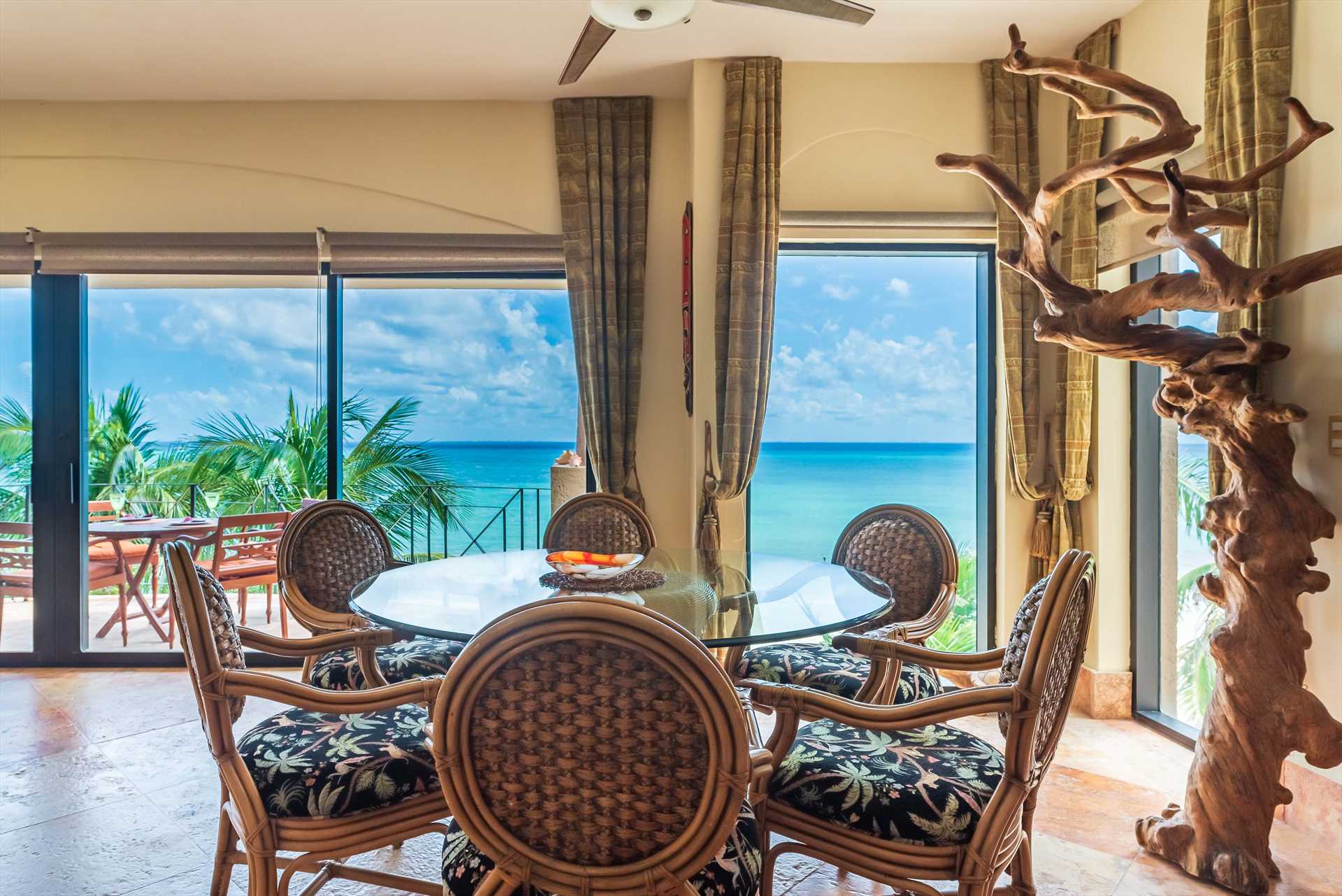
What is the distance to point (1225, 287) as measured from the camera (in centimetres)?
200

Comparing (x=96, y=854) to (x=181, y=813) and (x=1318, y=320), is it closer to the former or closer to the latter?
(x=181, y=813)

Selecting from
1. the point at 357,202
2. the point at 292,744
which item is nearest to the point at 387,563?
the point at 292,744

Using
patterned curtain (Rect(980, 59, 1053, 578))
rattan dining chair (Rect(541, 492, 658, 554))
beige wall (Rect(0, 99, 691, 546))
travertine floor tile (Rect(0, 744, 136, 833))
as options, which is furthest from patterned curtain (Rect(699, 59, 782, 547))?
travertine floor tile (Rect(0, 744, 136, 833))

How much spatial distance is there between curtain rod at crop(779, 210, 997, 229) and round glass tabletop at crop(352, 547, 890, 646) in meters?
1.71

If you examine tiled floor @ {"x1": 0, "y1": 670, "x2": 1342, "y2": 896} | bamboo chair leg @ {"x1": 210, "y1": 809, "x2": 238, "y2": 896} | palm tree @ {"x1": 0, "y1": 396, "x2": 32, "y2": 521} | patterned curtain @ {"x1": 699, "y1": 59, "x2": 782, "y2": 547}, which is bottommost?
tiled floor @ {"x1": 0, "y1": 670, "x2": 1342, "y2": 896}

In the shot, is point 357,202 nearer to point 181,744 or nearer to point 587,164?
point 587,164

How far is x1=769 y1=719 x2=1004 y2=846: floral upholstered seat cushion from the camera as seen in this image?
1439 millimetres

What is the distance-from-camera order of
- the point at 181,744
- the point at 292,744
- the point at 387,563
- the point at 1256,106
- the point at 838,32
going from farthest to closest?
the point at 838,32 → the point at 181,744 → the point at 387,563 → the point at 1256,106 → the point at 292,744

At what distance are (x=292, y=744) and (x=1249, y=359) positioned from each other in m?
2.50

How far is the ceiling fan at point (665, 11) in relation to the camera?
1954 mm

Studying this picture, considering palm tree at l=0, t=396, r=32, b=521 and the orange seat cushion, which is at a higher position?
palm tree at l=0, t=396, r=32, b=521

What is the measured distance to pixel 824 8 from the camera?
207 cm

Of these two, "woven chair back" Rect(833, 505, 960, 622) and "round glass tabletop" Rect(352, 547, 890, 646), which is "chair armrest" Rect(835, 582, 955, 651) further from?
"round glass tabletop" Rect(352, 547, 890, 646)

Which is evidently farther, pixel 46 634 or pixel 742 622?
pixel 46 634
